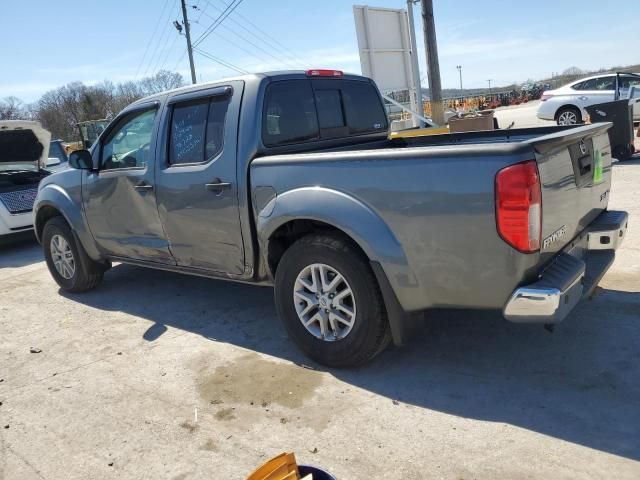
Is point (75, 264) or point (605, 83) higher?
point (605, 83)

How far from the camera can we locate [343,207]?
3215mm

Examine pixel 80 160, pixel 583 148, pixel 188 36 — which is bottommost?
pixel 583 148

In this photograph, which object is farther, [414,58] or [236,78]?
[414,58]

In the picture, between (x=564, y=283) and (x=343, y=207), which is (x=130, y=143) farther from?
(x=564, y=283)

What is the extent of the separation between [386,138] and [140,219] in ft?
7.60

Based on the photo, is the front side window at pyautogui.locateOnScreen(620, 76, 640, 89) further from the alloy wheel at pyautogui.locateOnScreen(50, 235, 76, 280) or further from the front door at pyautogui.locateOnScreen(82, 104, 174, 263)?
the alloy wheel at pyautogui.locateOnScreen(50, 235, 76, 280)

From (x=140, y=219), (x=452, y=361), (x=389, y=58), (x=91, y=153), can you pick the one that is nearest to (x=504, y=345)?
(x=452, y=361)

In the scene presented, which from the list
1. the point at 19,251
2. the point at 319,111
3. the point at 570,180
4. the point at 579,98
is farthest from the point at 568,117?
the point at 19,251

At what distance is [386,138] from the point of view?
16.6 feet

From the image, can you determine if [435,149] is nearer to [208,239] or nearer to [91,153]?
[208,239]

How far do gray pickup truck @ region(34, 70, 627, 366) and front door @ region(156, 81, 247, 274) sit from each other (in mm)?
12

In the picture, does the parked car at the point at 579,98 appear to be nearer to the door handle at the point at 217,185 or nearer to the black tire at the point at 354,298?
the door handle at the point at 217,185

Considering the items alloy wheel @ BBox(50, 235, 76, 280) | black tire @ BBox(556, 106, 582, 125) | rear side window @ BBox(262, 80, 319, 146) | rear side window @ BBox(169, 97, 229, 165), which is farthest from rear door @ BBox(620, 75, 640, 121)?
alloy wheel @ BBox(50, 235, 76, 280)

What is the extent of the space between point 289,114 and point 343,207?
1.21m
